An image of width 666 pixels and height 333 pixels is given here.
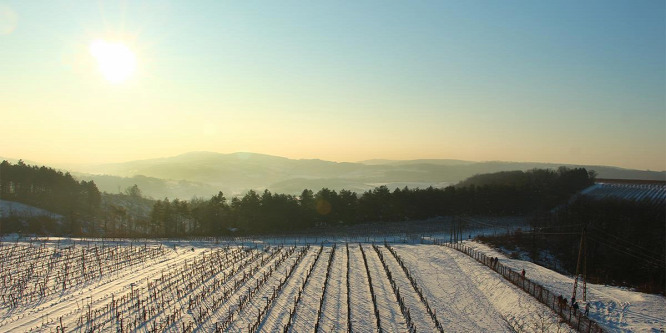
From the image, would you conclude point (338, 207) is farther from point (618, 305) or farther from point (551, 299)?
point (618, 305)

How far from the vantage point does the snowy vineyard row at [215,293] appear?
21844 mm

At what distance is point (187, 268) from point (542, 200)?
70406 mm

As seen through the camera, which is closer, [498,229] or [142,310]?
[142,310]

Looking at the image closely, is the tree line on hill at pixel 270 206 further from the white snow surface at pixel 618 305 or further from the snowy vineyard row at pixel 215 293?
the white snow surface at pixel 618 305

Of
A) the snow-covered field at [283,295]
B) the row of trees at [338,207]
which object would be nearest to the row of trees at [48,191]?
the row of trees at [338,207]

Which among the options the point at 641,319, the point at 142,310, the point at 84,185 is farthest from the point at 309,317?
the point at 84,185

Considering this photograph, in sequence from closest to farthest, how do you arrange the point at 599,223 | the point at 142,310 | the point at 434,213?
the point at 142,310, the point at 599,223, the point at 434,213

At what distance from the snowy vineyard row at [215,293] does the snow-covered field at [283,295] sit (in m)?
0.09

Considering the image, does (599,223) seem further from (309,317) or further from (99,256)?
(99,256)

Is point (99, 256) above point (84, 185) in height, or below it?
below

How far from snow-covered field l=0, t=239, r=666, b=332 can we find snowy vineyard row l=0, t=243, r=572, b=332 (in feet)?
0.28

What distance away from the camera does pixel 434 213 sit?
250ft

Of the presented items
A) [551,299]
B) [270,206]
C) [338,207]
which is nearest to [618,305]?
[551,299]

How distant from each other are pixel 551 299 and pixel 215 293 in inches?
828
